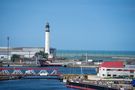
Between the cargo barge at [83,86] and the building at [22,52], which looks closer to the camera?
the cargo barge at [83,86]

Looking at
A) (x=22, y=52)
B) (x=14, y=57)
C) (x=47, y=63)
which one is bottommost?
(x=47, y=63)

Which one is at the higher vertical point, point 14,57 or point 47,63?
point 14,57

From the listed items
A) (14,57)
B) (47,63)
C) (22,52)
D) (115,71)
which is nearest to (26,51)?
(22,52)

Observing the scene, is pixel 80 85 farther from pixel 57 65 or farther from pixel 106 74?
pixel 57 65

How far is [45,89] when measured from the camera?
Answer: 124 ft

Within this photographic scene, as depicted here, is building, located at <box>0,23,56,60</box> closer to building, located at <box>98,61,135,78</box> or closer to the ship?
the ship

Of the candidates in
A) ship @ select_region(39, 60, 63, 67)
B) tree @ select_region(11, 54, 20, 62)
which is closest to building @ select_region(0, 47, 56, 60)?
tree @ select_region(11, 54, 20, 62)

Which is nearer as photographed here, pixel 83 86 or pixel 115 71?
pixel 83 86

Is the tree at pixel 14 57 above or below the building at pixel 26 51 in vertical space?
below

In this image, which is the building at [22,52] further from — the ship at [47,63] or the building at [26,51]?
the ship at [47,63]

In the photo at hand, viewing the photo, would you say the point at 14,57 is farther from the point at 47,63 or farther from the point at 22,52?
the point at 22,52

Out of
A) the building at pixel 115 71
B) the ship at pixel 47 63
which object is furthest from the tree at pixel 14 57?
the building at pixel 115 71

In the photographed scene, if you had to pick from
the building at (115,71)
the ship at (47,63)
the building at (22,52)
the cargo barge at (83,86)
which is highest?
the building at (22,52)

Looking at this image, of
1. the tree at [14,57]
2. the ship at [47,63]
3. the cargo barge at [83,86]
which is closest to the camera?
the cargo barge at [83,86]
